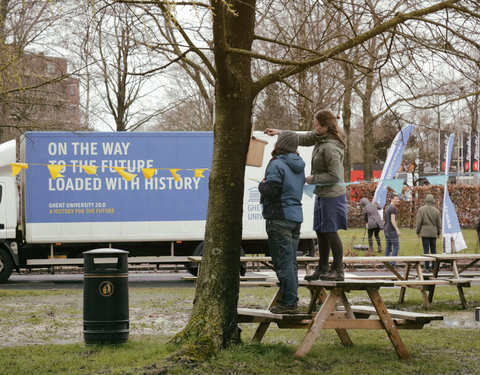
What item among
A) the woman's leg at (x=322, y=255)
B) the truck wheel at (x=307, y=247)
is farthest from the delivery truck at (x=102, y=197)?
the woman's leg at (x=322, y=255)

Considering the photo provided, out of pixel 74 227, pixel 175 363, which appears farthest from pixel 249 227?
pixel 175 363

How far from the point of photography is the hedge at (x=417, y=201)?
115ft

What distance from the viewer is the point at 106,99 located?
36250mm

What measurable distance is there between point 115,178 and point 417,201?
20.3 meters

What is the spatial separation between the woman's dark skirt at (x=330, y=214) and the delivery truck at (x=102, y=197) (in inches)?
412

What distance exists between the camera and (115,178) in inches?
736

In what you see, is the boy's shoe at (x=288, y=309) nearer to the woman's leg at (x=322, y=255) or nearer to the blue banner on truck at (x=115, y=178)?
the woman's leg at (x=322, y=255)

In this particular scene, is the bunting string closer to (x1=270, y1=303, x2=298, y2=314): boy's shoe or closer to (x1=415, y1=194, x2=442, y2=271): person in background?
(x1=415, y1=194, x2=442, y2=271): person in background

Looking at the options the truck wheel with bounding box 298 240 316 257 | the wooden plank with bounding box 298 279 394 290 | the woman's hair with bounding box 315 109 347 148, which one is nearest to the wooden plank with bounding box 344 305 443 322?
the wooden plank with bounding box 298 279 394 290

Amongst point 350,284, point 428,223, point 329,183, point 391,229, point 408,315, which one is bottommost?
point 408,315

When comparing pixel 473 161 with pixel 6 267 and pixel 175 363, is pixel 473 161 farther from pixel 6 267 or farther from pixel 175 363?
pixel 175 363

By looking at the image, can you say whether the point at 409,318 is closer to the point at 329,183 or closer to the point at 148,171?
the point at 329,183

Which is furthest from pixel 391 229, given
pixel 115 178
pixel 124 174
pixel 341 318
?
pixel 341 318

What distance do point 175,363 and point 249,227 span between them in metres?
12.2
